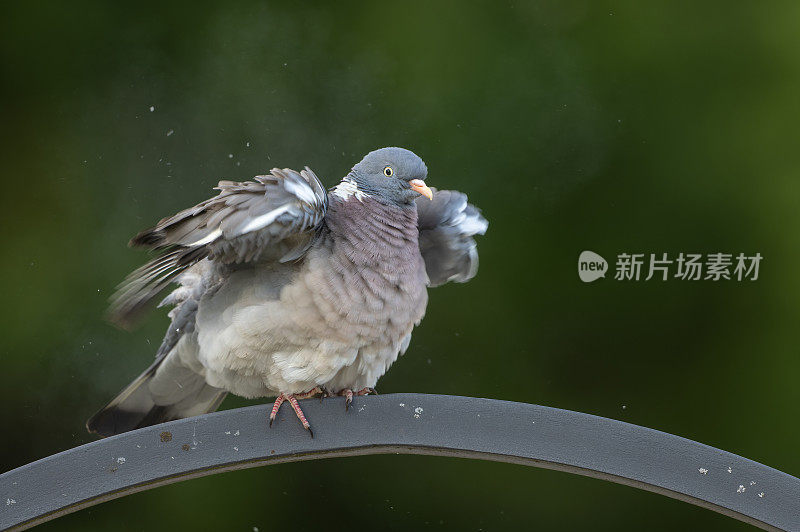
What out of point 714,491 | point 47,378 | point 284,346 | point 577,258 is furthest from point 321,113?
point 714,491

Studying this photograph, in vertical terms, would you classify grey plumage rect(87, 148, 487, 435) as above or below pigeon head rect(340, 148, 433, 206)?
below

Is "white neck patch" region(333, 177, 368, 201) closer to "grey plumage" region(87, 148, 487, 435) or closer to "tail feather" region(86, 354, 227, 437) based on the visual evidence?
"grey plumage" region(87, 148, 487, 435)

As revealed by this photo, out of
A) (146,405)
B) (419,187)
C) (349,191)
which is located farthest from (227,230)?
(146,405)

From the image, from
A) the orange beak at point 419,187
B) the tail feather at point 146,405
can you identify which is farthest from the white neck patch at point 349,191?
the tail feather at point 146,405

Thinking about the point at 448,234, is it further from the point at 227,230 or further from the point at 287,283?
the point at 227,230

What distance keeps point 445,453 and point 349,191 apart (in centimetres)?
81

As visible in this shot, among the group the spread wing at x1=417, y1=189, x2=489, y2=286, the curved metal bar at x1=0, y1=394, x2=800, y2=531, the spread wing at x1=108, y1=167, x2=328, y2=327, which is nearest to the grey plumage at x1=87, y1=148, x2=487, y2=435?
the spread wing at x1=108, y1=167, x2=328, y2=327

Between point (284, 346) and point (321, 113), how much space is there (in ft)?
4.97

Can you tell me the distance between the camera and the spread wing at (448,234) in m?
2.54

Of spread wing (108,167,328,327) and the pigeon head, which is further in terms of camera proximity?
the pigeon head

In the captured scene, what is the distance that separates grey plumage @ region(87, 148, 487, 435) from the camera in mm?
1981

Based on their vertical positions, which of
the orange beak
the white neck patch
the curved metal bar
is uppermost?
the orange beak

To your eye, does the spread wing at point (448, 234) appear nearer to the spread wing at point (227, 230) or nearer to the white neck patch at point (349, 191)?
the white neck patch at point (349, 191)

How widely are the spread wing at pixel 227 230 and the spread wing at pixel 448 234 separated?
52 cm
